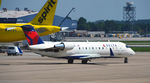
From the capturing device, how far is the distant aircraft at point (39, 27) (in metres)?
54.2

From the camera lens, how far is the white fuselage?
45.1m

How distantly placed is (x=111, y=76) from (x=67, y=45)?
47.4 ft

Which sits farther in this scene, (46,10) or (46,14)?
(46,10)

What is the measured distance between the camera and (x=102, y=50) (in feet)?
157

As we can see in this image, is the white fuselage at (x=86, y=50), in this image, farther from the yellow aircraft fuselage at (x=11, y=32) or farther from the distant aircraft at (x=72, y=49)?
the yellow aircraft fuselage at (x=11, y=32)

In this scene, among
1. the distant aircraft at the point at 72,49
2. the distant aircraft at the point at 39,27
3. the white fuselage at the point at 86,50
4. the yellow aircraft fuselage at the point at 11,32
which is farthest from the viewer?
the distant aircraft at the point at 39,27

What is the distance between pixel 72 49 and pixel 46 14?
13.7m

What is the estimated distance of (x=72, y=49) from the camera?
46156mm

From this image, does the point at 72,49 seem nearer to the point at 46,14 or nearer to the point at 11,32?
the point at 11,32

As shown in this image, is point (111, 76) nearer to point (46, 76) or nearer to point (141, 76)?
point (141, 76)

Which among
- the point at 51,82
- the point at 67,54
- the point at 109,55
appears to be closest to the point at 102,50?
the point at 109,55

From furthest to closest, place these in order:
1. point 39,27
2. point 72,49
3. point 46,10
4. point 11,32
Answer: point 46,10
point 39,27
point 11,32
point 72,49

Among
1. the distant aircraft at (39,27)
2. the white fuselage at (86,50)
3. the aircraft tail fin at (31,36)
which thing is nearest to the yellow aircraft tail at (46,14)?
the distant aircraft at (39,27)

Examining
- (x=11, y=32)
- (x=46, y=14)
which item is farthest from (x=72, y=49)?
(x=46, y=14)
